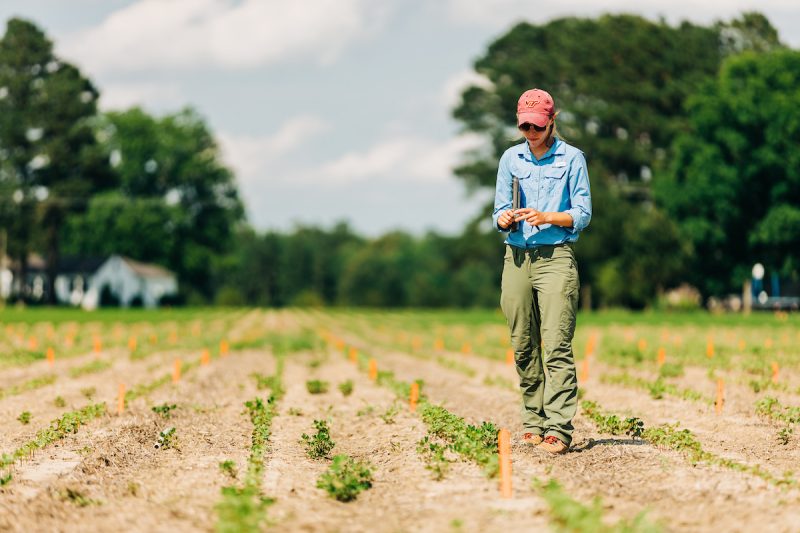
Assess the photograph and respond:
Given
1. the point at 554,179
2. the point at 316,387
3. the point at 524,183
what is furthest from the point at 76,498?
the point at 316,387

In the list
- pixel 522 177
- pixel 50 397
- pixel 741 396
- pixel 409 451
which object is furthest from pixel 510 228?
pixel 50 397

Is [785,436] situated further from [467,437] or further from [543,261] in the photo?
[467,437]

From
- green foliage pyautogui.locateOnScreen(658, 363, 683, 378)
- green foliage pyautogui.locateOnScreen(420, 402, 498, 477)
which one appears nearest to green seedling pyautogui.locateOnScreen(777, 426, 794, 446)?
green foliage pyautogui.locateOnScreen(420, 402, 498, 477)

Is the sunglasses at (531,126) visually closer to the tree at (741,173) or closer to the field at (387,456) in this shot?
the field at (387,456)

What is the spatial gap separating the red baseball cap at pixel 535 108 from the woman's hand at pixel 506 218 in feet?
1.99

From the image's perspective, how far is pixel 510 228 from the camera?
6969 mm

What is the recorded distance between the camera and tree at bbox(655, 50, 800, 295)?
45.9m

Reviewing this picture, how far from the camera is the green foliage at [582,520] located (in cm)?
430

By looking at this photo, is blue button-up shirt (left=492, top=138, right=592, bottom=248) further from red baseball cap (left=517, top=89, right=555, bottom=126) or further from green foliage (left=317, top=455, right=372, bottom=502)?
green foliage (left=317, top=455, right=372, bottom=502)

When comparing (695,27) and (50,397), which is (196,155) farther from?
(50,397)

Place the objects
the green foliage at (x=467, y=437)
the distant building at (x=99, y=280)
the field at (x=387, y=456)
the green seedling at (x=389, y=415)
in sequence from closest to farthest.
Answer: the field at (x=387, y=456), the green foliage at (x=467, y=437), the green seedling at (x=389, y=415), the distant building at (x=99, y=280)

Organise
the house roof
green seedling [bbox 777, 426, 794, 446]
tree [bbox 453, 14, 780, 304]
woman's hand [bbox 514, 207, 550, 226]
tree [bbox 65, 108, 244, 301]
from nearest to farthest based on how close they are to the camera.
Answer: woman's hand [bbox 514, 207, 550, 226] → green seedling [bbox 777, 426, 794, 446] → tree [bbox 453, 14, 780, 304] → tree [bbox 65, 108, 244, 301] → the house roof

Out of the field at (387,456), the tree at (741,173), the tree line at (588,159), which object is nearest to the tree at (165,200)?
the tree line at (588,159)

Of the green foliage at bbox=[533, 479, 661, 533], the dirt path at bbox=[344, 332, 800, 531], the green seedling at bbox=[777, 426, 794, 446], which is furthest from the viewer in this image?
the green seedling at bbox=[777, 426, 794, 446]
